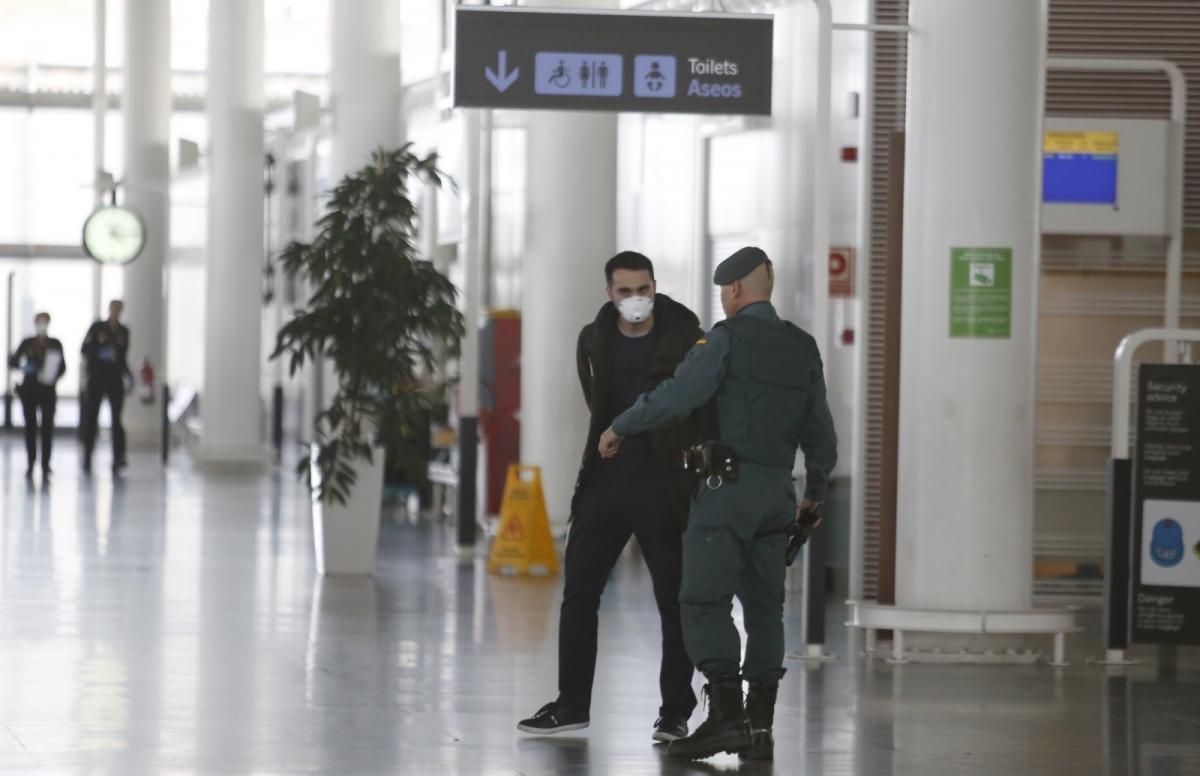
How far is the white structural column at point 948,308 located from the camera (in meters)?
10.5

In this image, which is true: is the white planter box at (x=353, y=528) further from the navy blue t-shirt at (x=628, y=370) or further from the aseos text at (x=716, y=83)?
the navy blue t-shirt at (x=628, y=370)

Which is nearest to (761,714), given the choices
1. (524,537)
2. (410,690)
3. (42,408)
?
(410,690)

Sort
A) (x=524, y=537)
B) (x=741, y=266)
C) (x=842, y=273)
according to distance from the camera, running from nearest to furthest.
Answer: (x=741, y=266) < (x=842, y=273) < (x=524, y=537)

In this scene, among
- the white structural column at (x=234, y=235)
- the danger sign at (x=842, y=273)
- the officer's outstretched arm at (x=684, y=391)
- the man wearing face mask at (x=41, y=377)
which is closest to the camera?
the officer's outstretched arm at (x=684, y=391)

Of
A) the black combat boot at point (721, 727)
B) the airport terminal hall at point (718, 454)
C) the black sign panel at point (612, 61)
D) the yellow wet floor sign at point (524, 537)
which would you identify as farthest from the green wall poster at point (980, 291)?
the yellow wet floor sign at point (524, 537)

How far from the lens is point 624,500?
7855 mm

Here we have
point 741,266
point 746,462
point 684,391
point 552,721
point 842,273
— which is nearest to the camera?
point 684,391

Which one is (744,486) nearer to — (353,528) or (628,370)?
(628,370)

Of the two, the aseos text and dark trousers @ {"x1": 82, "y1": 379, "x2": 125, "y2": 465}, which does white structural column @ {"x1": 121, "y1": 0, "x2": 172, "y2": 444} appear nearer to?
dark trousers @ {"x1": 82, "y1": 379, "x2": 125, "y2": 465}

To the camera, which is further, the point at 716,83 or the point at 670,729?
the point at 716,83

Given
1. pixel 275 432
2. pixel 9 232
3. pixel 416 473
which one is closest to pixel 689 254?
pixel 416 473

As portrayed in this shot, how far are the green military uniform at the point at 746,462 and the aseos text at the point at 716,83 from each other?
3793 millimetres

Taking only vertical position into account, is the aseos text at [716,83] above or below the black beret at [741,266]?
above

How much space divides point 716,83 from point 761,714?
4520 millimetres
